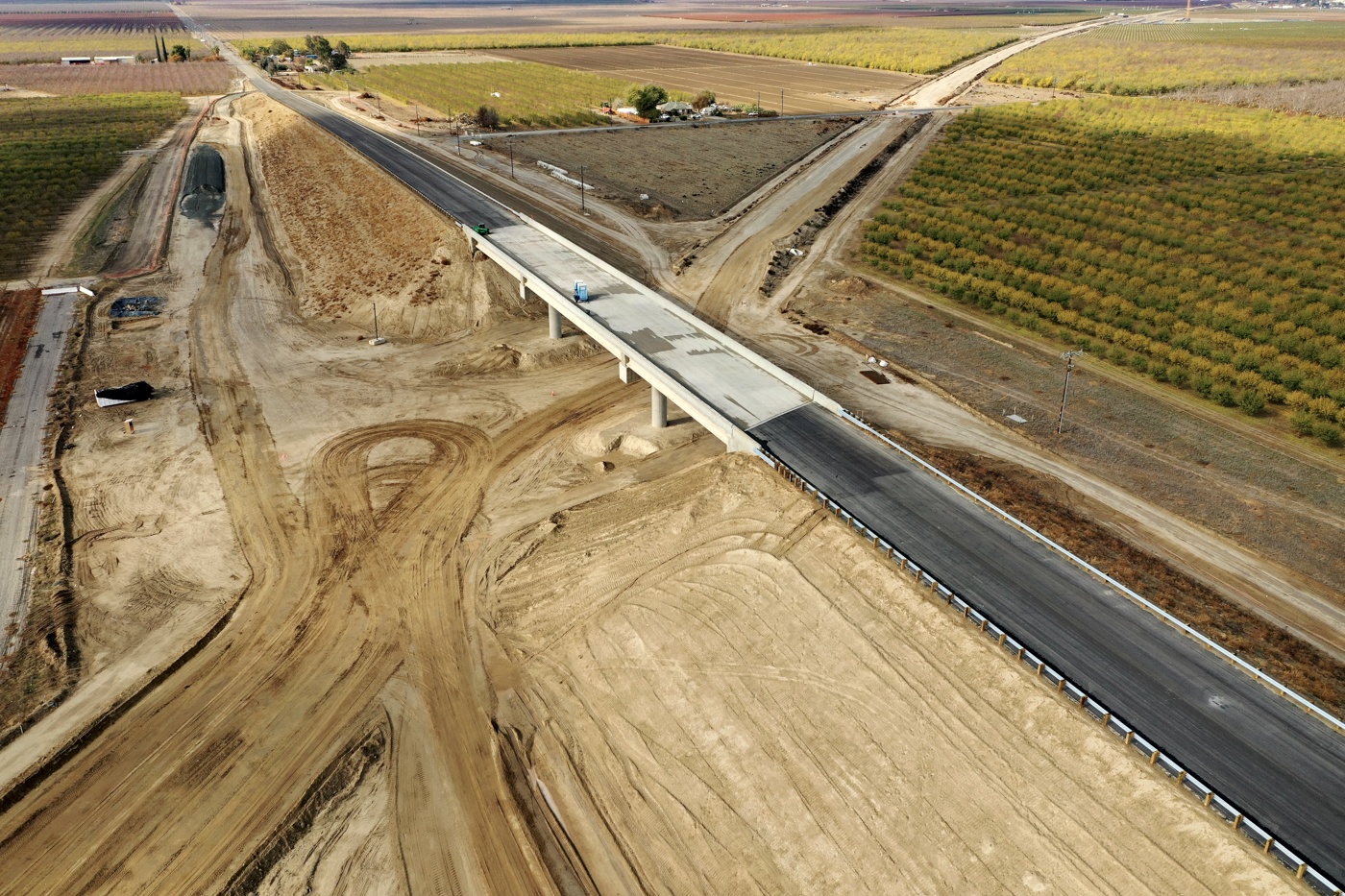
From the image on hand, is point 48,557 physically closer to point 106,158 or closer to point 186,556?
point 186,556

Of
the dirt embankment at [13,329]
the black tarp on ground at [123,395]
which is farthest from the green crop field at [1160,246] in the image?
the dirt embankment at [13,329]

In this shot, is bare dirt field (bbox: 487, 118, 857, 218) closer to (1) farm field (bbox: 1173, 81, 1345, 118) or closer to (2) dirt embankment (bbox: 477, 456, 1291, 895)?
(2) dirt embankment (bbox: 477, 456, 1291, 895)

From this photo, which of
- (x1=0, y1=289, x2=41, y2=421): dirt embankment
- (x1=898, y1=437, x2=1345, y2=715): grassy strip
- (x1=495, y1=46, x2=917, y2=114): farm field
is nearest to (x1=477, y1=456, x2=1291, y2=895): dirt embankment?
(x1=898, y1=437, x2=1345, y2=715): grassy strip

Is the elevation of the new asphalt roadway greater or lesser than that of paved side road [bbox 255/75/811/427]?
lesser

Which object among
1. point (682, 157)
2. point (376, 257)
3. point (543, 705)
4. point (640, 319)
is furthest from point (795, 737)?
point (682, 157)

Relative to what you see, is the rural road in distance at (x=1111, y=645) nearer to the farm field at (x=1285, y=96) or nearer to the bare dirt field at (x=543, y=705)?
the bare dirt field at (x=543, y=705)

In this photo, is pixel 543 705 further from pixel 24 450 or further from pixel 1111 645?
pixel 24 450

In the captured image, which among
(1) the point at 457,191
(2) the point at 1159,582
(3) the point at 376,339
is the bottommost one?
(2) the point at 1159,582
